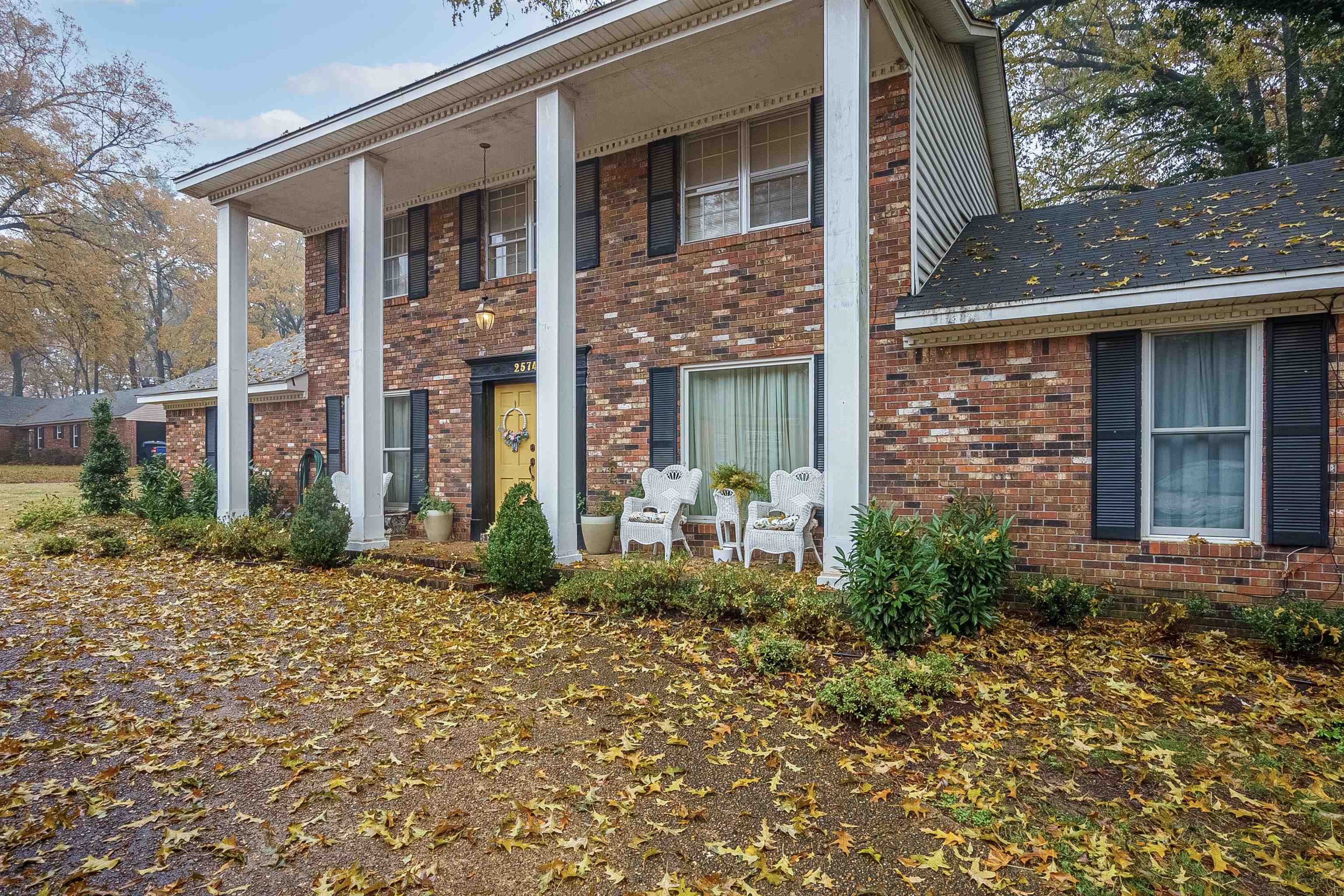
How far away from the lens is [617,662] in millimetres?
4469

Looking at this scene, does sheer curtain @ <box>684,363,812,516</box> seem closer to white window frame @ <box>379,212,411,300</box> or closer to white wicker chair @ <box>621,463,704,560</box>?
white wicker chair @ <box>621,463,704,560</box>

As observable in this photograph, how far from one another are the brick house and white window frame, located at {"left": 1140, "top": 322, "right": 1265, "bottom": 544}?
5cm

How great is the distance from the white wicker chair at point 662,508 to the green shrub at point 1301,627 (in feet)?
15.6

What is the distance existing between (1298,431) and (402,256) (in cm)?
1089

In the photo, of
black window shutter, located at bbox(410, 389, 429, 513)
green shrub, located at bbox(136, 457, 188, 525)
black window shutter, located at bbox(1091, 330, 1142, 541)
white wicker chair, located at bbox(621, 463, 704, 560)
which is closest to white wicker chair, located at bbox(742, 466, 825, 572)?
white wicker chair, located at bbox(621, 463, 704, 560)

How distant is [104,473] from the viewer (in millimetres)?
11492

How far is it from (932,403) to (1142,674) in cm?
275

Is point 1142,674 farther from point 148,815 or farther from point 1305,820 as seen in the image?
point 148,815

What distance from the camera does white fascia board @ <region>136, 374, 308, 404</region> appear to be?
446 inches

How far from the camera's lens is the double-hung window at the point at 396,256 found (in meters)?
10.6

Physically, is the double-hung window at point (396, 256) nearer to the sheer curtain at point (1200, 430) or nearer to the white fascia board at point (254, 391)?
the white fascia board at point (254, 391)

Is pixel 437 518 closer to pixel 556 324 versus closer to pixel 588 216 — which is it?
pixel 556 324

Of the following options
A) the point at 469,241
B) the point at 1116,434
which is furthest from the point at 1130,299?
the point at 469,241

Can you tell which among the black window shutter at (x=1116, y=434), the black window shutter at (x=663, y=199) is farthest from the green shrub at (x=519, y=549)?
the black window shutter at (x=1116, y=434)
